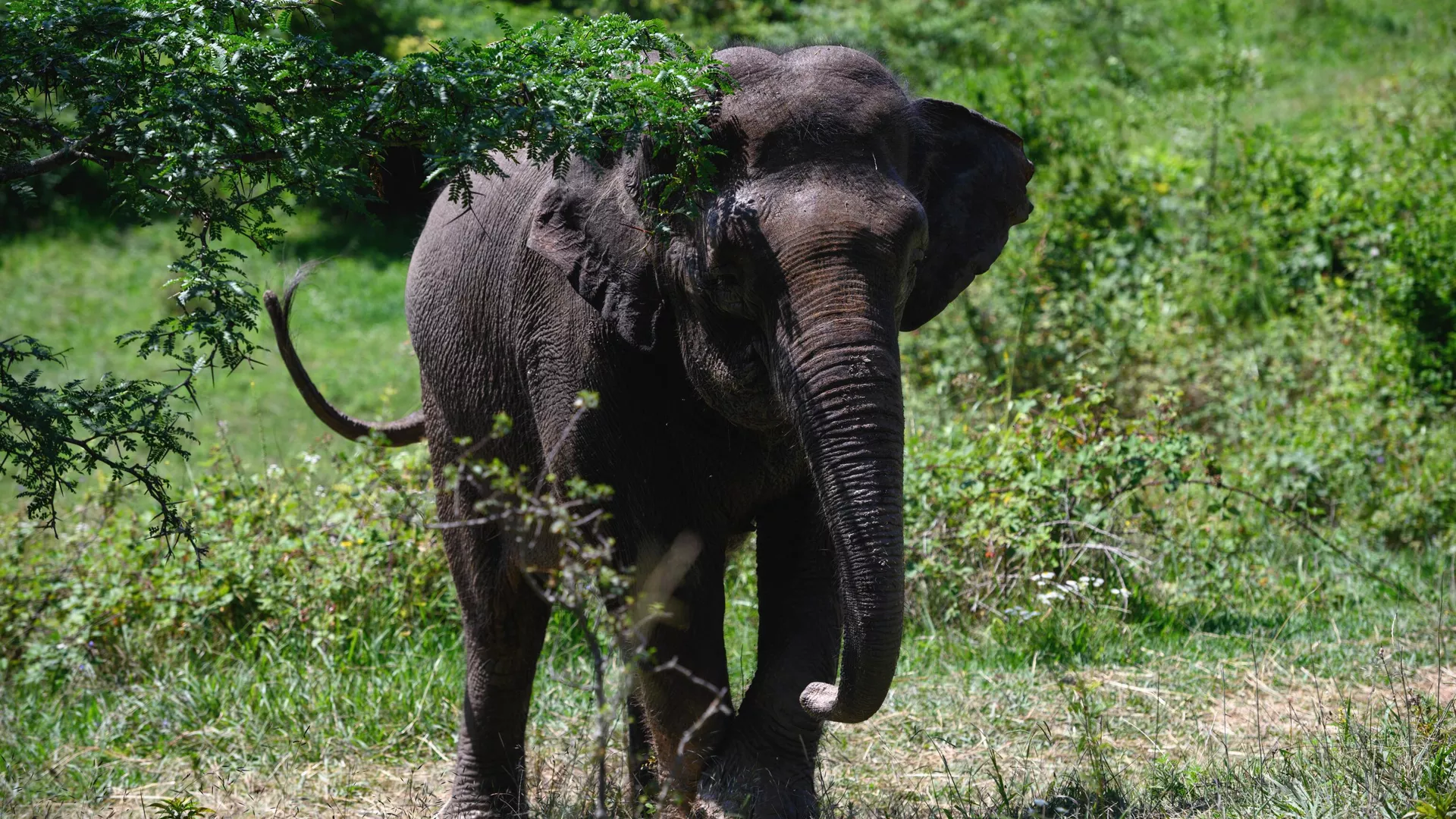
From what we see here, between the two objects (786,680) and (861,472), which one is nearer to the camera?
(861,472)

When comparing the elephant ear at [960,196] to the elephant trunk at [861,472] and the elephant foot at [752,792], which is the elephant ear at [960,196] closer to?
the elephant trunk at [861,472]

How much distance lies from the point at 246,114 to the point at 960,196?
2035 millimetres

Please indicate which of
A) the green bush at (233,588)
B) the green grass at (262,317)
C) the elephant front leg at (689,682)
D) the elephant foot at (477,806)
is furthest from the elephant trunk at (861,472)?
the green grass at (262,317)

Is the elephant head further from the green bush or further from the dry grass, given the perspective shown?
the green bush

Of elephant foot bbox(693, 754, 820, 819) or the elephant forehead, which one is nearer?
the elephant forehead

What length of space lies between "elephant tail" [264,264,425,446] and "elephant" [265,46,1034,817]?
58cm

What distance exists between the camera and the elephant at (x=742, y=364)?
3.52 metres

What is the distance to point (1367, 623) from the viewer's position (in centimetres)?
627

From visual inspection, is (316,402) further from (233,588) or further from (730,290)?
(730,290)

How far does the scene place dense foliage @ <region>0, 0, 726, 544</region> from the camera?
140 inches

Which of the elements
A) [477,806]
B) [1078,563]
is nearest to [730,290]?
[477,806]

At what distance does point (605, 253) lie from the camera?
4090 mm

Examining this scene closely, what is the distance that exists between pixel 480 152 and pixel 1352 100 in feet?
37.8

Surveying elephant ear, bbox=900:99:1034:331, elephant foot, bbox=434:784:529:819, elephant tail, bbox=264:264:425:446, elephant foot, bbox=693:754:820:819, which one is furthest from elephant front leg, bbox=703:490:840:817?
elephant tail, bbox=264:264:425:446
